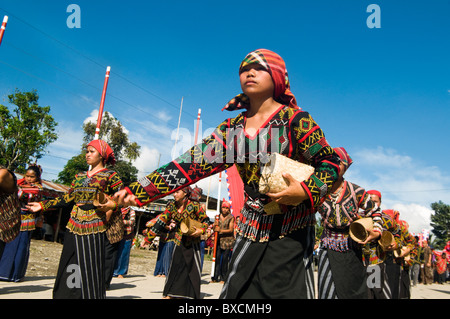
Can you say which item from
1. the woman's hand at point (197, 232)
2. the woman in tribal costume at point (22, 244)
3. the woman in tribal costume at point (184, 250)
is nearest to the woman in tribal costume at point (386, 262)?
the woman's hand at point (197, 232)

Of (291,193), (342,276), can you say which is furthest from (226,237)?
(291,193)

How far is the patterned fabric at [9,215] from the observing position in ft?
12.5

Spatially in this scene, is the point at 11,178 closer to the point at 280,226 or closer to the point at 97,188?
the point at 97,188

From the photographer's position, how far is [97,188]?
467cm

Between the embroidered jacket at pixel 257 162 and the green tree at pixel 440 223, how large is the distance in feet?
240

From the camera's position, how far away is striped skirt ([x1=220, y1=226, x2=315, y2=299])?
216 cm

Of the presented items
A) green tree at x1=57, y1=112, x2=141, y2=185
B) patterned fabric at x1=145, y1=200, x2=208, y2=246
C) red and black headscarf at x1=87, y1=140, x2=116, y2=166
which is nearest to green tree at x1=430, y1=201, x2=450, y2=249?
green tree at x1=57, y1=112, x2=141, y2=185

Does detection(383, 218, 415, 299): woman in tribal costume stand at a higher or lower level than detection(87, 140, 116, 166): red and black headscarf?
lower

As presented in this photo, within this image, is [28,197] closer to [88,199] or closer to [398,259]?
[88,199]

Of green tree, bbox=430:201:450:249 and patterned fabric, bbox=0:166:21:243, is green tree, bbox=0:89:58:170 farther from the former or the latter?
green tree, bbox=430:201:450:249

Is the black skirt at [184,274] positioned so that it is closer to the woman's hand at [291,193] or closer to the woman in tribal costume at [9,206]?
the woman in tribal costume at [9,206]

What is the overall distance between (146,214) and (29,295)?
28.4 meters

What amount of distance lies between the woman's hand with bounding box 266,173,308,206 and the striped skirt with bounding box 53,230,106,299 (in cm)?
316

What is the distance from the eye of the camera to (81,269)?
4.31m
